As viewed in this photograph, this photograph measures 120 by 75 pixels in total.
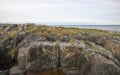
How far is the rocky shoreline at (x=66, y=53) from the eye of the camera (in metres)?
17.7

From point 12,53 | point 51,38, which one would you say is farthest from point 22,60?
point 51,38

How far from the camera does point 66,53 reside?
59.4 feet

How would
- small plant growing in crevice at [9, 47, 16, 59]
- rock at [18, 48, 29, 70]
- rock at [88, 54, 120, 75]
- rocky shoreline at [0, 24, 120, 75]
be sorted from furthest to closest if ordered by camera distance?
1. small plant growing in crevice at [9, 47, 16, 59]
2. rock at [18, 48, 29, 70]
3. rocky shoreline at [0, 24, 120, 75]
4. rock at [88, 54, 120, 75]

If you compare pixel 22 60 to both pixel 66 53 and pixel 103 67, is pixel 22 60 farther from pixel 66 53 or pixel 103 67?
pixel 103 67

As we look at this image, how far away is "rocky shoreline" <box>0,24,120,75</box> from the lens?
17703 millimetres

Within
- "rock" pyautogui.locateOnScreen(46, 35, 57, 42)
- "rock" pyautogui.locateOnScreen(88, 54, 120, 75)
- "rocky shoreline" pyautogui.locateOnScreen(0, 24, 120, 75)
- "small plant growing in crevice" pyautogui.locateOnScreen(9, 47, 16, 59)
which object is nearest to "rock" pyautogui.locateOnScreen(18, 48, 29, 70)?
"rocky shoreline" pyautogui.locateOnScreen(0, 24, 120, 75)

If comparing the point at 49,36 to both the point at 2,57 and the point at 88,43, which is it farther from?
the point at 2,57

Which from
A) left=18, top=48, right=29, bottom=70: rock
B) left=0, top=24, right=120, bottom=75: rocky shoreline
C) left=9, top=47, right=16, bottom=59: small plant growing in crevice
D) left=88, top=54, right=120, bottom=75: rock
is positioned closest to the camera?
left=88, top=54, right=120, bottom=75: rock

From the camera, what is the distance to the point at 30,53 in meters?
18.5

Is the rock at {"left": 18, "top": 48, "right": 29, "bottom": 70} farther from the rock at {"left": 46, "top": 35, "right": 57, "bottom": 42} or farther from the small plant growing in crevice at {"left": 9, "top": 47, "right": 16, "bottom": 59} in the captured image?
the small plant growing in crevice at {"left": 9, "top": 47, "right": 16, "bottom": 59}

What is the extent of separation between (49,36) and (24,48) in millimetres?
2399

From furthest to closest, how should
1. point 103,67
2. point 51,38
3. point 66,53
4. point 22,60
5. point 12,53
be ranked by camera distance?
point 12,53 < point 51,38 < point 22,60 < point 66,53 < point 103,67

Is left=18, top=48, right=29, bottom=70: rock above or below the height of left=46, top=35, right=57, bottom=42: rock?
below

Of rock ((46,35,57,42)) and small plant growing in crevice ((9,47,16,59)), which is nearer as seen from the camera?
rock ((46,35,57,42))
